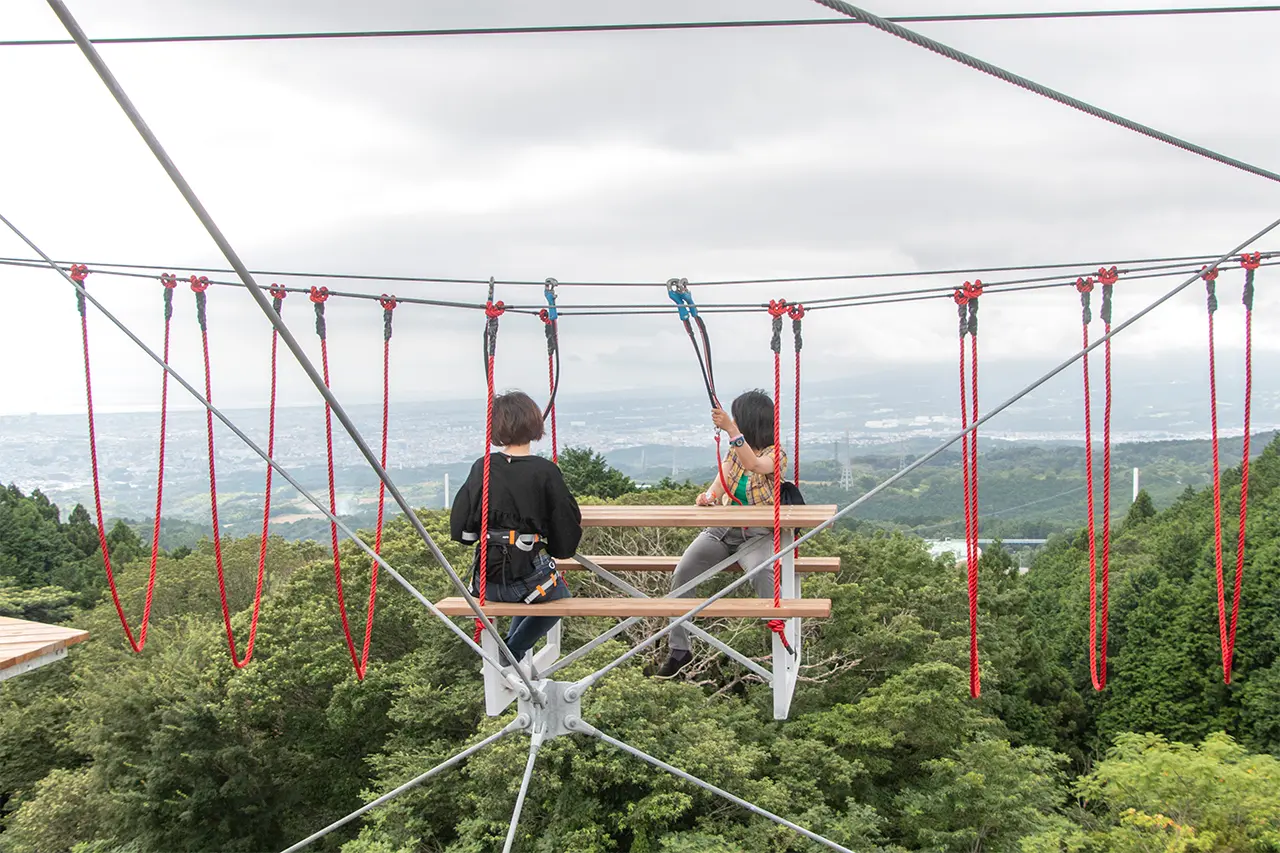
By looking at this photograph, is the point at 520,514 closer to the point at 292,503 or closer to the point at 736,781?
the point at 736,781

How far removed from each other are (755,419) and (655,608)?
1036 mm

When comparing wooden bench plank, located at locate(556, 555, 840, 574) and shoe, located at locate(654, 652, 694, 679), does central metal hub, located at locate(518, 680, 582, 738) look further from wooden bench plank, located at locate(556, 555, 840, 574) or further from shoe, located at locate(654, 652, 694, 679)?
wooden bench plank, located at locate(556, 555, 840, 574)

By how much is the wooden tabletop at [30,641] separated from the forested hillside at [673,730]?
8889 mm

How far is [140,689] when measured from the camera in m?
21.6

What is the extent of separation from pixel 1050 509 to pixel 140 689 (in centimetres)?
7892

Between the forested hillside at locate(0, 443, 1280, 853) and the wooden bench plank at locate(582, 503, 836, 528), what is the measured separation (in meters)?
9.71

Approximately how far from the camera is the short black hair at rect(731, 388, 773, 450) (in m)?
5.14

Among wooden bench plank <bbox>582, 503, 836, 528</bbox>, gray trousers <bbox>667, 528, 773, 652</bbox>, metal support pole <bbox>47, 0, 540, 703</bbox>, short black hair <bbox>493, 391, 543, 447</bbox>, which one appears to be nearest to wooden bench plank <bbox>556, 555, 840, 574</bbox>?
gray trousers <bbox>667, 528, 773, 652</bbox>

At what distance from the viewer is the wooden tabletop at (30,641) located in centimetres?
618

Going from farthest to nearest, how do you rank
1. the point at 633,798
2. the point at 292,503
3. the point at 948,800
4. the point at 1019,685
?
the point at 292,503, the point at 1019,685, the point at 948,800, the point at 633,798

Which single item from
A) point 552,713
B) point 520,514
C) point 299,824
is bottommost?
point 299,824

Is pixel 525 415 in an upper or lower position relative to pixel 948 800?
upper

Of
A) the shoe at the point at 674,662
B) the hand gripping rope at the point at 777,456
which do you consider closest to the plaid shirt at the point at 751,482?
the hand gripping rope at the point at 777,456

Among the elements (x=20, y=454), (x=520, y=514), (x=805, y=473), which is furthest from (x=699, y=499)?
(x=20, y=454)
